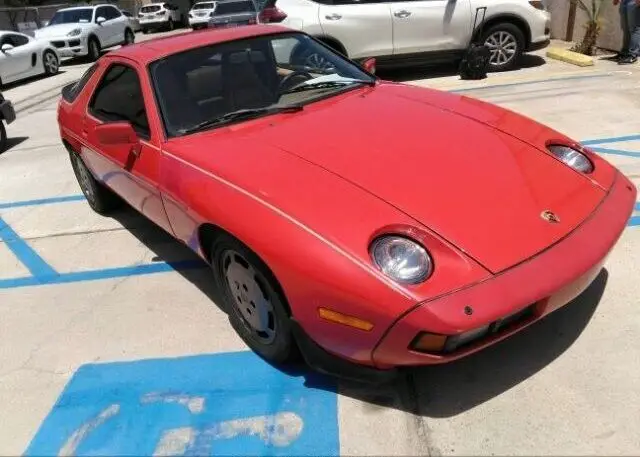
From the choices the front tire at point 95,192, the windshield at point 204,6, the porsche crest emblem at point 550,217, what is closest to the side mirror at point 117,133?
the front tire at point 95,192

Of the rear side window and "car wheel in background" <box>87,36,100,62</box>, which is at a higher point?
the rear side window

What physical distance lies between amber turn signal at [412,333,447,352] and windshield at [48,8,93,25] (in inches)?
733

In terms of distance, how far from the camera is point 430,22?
8211 mm

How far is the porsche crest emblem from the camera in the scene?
2295 mm

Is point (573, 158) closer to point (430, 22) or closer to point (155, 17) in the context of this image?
point (430, 22)

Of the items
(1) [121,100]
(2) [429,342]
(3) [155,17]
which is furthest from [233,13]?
(2) [429,342]

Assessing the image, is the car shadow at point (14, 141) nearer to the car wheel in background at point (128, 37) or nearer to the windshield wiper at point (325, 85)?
the windshield wiper at point (325, 85)

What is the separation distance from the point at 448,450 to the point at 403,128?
1626mm

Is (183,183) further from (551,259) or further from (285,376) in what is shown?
(551,259)

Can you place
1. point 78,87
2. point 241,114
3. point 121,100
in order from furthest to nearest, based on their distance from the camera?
point 78,87 < point 121,100 < point 241,114

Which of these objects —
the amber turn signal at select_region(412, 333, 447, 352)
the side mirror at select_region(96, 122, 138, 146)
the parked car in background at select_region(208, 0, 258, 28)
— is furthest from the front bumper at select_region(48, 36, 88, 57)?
the amber turn signal at select_region(412, 333, 447, 352)

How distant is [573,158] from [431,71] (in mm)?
7111

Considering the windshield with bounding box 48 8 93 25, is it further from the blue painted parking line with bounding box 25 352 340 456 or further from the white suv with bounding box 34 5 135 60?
the blue painted parking line with bounding box 25 352 340 456

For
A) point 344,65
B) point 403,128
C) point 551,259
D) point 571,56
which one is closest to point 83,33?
point 571,56
